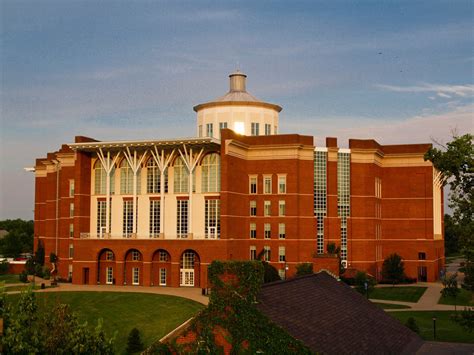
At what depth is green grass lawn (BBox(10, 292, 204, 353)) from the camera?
47.6 m

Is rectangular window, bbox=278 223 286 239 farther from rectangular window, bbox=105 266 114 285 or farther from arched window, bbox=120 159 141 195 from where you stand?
rectangular window, bbox=105 266 114 285

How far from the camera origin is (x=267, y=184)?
71125 millimetres

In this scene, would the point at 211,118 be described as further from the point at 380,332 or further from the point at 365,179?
the point at 380,332

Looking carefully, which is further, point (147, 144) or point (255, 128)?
point (255, 128)

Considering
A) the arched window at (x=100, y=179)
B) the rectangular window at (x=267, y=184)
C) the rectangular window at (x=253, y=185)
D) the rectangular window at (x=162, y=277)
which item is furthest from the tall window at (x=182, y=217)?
the rectangular window at (x=267, y=184)

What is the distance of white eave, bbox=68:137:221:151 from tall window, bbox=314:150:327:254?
1314 centimetres

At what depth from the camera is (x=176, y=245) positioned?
6562cm

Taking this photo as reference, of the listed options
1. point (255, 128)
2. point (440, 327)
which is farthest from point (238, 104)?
point (440, 327)

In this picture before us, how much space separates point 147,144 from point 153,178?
16.2ft

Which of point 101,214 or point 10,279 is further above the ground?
point 101,214

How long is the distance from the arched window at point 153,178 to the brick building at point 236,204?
106 millimetres

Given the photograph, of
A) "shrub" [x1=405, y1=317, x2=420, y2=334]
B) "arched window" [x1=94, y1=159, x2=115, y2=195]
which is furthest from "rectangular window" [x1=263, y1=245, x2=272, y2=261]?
"shrub" [x1=405, y1=317, x2=420, y2=334]

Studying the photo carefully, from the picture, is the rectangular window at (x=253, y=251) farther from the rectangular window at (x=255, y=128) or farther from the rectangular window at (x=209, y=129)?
the rectangular window at (x=209, y=129)

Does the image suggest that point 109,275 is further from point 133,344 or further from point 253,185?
point 133,344
